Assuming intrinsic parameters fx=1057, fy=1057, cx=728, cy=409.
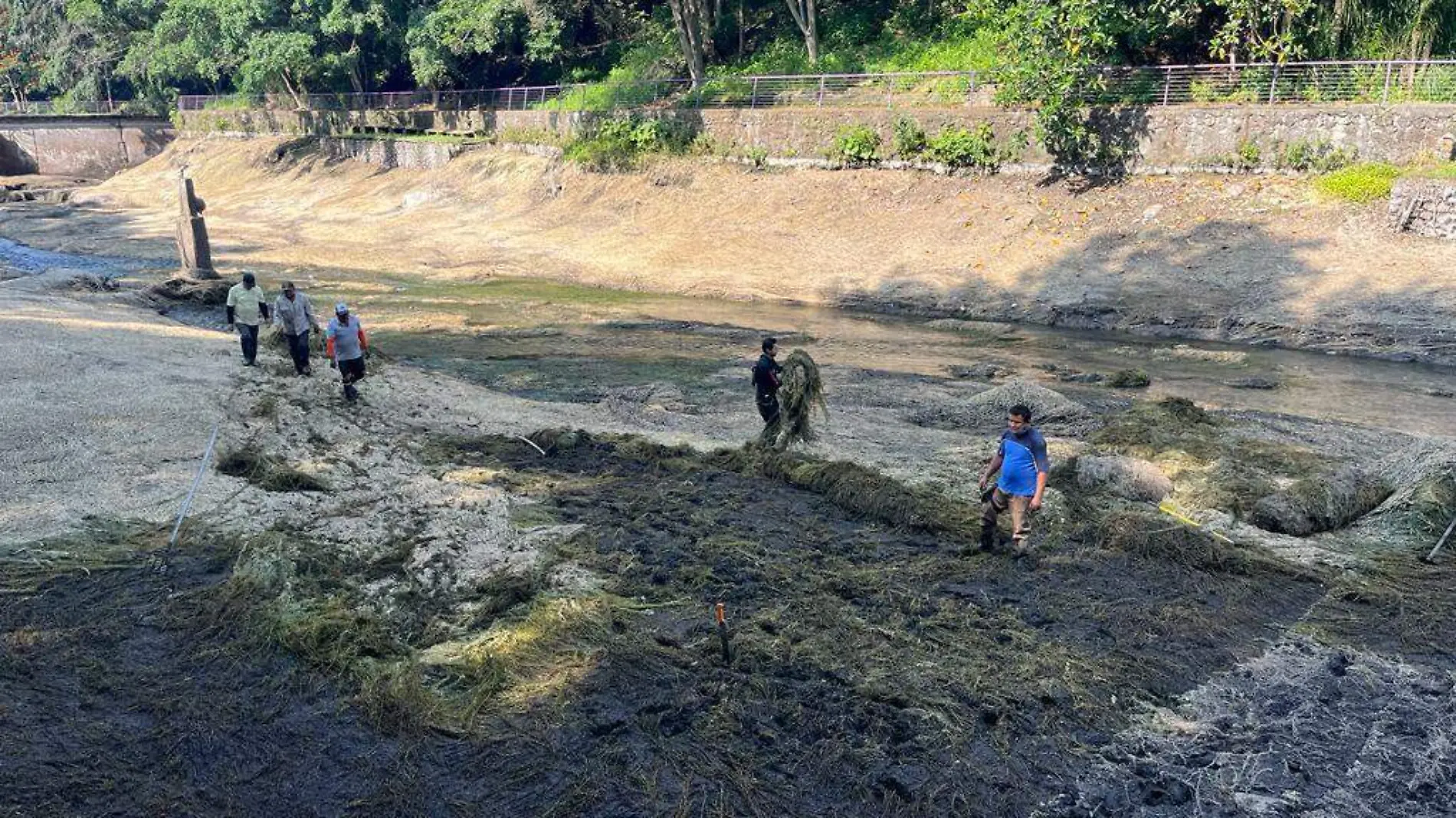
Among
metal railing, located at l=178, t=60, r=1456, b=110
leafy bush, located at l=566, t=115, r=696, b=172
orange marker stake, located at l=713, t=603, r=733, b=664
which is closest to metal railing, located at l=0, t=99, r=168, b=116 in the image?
metal railing, located at l=178, t=60, r=1456, b=110

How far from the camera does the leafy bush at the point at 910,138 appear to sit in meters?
32.5

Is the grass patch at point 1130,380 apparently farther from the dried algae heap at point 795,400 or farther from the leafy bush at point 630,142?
the leafy bush at point 630,142

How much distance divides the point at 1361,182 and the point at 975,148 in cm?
1017

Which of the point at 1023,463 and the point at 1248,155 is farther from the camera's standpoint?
the point at 1248,155

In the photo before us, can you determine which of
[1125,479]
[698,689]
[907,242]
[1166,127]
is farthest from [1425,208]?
[698,689]

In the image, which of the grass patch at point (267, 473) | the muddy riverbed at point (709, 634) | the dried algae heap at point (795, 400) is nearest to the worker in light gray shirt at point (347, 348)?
the muddy riverbed at point (709, 634)

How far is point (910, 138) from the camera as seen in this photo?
3259 cm

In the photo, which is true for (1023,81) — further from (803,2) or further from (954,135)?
(803,2)

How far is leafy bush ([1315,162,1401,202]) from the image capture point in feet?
81.4

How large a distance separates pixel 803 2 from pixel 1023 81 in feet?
54.3

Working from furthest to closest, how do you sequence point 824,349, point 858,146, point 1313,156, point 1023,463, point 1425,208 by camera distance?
point 858,146, point 1313,156, point 1425,208, point 824,349, point 1023,463

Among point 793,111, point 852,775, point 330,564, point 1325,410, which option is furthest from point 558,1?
point 852,775

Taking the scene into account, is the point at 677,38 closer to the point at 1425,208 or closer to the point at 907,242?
the point at 907,242

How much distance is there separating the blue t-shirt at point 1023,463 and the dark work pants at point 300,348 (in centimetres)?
1061
